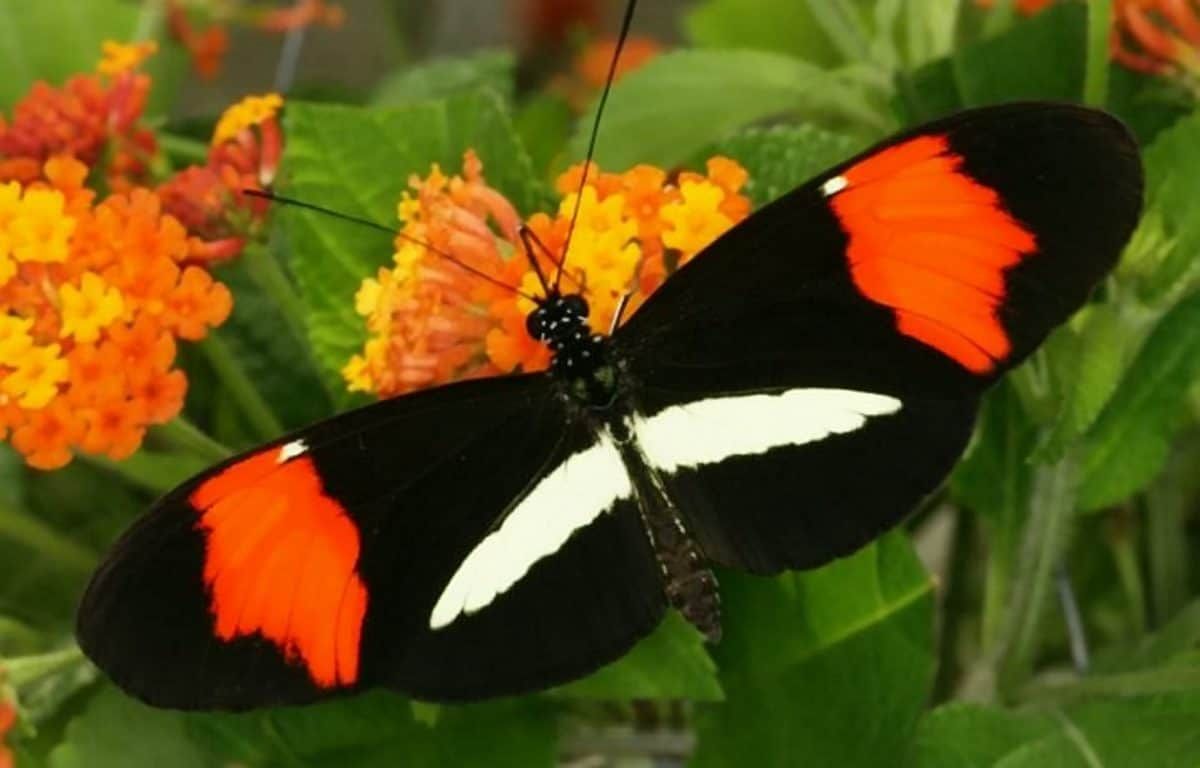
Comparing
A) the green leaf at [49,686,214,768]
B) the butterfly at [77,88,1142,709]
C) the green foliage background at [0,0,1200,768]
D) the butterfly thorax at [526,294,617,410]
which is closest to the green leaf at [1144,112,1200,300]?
the green foliage background at [0,0,1200,768]

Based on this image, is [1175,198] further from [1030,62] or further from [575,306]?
[575,306]

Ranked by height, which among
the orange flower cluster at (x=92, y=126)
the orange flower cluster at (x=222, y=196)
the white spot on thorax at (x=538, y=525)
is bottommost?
the white spot on thorax at (x=538, y=525)

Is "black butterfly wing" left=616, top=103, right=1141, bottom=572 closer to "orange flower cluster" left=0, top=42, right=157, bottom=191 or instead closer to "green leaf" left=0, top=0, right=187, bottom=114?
"orange flower cluster" left=0, top=42, right=157, bottom=191

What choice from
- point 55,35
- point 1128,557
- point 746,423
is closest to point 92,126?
point 55,35

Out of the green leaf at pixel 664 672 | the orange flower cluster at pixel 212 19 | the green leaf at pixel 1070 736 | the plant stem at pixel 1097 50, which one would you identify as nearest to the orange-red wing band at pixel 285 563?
the green leaf at pixel 664 672

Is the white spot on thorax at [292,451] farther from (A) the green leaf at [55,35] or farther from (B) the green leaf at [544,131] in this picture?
(A) the green leaf at [55,35]

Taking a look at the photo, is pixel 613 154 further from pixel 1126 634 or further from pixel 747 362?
pixel 1126 634
